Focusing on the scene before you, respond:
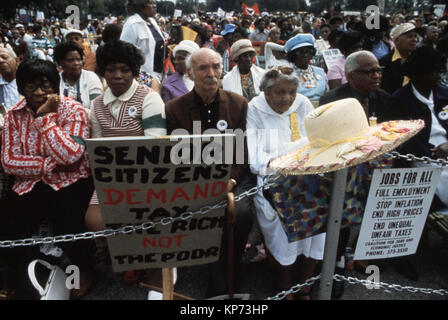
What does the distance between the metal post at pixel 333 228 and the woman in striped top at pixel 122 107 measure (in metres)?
1.69

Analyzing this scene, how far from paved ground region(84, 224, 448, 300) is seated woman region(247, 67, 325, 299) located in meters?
0.32

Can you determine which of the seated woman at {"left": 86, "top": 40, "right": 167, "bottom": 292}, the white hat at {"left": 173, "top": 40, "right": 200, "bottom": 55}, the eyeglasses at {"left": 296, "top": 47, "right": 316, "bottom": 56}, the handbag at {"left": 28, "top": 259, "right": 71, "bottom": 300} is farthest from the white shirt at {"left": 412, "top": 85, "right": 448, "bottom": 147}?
the handbag at {"left": 28, "top": 259, "right": 71, "bottom": 300}

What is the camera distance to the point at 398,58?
16.8 feet

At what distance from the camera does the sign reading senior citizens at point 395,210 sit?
1899 millimetres

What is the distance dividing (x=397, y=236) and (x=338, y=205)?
0.49 metres

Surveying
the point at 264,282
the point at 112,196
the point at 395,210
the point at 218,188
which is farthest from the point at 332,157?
the point at 264,282

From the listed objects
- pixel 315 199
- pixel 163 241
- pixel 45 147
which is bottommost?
pixel 163 241

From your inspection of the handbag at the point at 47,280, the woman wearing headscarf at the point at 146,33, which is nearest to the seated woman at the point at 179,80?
the woman wearing headscarf at the point at 146,33

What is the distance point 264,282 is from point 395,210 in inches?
60.7

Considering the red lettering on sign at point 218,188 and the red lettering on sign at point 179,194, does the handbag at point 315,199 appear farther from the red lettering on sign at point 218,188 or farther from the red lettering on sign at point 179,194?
the red lettering on sign at point 179,194

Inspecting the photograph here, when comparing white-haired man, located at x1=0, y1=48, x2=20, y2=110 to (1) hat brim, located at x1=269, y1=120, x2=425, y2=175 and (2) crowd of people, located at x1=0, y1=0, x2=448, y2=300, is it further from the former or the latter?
(1) hat brim, located at x1=269, y1=120, x2=425, y2=175

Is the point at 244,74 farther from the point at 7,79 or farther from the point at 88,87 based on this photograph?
the point at 7,79
